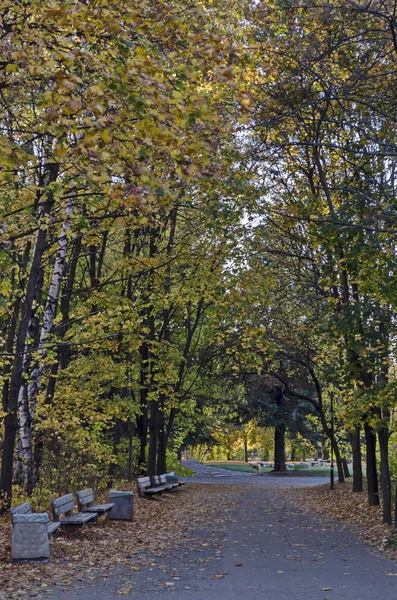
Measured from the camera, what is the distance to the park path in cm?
709

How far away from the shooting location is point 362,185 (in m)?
12.3

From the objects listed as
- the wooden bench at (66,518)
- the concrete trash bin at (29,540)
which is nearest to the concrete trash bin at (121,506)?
the wooden bench at (66,518)

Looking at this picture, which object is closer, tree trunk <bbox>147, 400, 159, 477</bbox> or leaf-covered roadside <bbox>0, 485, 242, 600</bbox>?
leaf-covered roadside <bbox>0, 485, 242, 600</bbox>

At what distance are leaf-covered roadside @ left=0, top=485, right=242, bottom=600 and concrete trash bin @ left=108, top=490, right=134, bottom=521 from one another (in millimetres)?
150

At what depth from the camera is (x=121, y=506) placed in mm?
13523

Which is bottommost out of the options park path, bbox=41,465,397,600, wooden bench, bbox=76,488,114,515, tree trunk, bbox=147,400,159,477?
park path, bbox=41,465,397,600

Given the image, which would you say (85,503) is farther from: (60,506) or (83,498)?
(60,506)

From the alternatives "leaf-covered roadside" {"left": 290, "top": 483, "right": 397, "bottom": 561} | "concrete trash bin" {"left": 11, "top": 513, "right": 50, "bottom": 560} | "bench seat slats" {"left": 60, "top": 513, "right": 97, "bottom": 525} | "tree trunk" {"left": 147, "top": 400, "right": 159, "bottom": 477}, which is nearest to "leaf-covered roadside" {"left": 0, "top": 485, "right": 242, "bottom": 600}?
"concrete trash bin" {"left": 11, "top": 513, "right": 50, "bottom": 560}

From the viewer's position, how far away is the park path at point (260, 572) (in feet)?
23.3

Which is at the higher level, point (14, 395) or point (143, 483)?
point (14, 395)

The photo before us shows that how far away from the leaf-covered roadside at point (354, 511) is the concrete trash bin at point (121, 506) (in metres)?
4.51

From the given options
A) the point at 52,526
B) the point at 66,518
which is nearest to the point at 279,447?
the point at 66,518

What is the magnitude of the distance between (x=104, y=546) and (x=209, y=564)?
83.7 inches

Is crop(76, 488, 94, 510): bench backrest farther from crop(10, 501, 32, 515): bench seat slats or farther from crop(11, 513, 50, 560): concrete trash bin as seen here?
crop(11, 513, 50, 560): concrete trash bin
